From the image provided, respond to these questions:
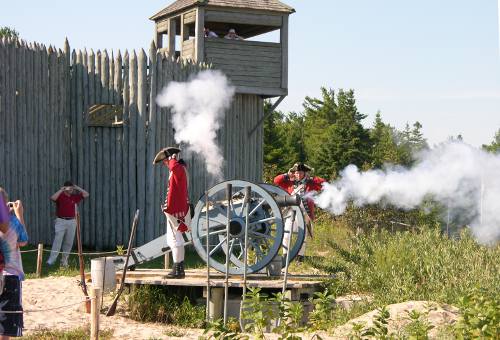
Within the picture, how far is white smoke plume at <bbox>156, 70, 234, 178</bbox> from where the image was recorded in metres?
17.0

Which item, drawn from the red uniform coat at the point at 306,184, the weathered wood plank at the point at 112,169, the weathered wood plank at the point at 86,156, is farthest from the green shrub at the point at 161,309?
the weathered wood plank at the point at 86,156

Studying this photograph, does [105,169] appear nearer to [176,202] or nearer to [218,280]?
[176,202]

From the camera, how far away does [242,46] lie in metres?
21.7

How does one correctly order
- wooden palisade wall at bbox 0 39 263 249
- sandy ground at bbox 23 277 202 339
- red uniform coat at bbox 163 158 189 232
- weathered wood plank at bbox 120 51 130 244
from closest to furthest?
sandy ground at bbox 23 277 202 339
red uniform coat at bbox 163 158 189 232
wooden palisade wall at bbox 0 39 263 249
weathered wood plank at bbox 120 51 130 244

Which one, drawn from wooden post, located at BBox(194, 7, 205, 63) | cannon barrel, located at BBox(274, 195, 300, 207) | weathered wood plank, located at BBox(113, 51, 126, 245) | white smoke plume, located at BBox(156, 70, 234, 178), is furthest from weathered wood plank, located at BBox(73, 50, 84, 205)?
cannon barrel, located at BBox(274, 195, 300, 207)

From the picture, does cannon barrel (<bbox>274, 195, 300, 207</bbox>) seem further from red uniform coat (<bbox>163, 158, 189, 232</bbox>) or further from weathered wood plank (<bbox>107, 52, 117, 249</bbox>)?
weathered wood plank (<bbox>107, 52, 117, 249</bbox>)

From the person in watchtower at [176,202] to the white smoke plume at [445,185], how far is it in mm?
3085

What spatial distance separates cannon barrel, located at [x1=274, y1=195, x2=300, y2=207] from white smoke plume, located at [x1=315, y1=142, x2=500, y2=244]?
7.31 ft

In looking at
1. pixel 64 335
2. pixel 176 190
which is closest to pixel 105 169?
pixel 176 190

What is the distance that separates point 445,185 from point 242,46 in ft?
29.3

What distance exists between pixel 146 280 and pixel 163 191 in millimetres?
6220

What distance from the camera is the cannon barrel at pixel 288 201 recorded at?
38.7ft

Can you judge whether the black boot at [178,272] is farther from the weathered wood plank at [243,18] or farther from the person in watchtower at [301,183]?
the weathered wood plank at [243,18]

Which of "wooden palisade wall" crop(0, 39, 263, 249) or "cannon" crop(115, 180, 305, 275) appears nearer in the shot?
"cannon" crop(115, 180, 305, 275)
